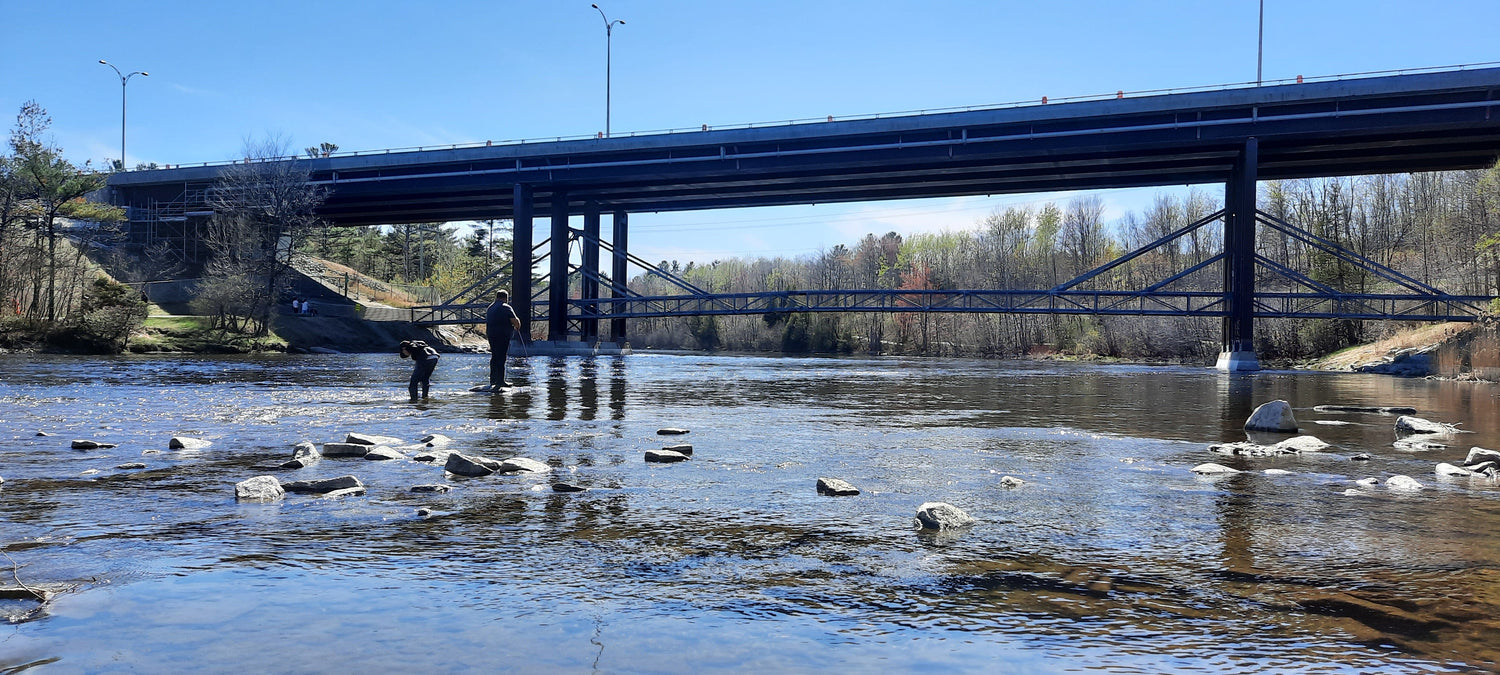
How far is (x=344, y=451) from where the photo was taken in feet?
31.4

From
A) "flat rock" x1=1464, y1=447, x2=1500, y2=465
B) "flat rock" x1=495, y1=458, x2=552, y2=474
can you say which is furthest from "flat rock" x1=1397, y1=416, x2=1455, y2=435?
"flat rock" x1=495, y1=458, x2=552, y2=474

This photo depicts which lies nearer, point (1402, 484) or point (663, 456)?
point (1402, 484)

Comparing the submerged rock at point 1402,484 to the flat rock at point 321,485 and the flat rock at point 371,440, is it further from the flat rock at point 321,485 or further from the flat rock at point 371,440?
the flat rock at point 371,440

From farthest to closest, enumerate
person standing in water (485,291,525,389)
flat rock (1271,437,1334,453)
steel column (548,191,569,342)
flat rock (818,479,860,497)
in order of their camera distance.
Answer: steel column (548,191,569,342), person standing in water (485,291,525,389), flat rock (1271,437,1334,453), flat rock (818,479,860,497)

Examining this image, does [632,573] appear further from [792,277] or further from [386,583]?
[792,277]

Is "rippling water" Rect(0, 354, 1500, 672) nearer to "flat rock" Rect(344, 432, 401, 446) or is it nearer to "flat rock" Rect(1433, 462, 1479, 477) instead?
"flat rock" Rect(1433, 462, 1479, 477)

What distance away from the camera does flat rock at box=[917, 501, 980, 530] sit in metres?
6.19

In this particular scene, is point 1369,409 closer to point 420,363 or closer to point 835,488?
point 835,488

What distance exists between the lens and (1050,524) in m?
6.43

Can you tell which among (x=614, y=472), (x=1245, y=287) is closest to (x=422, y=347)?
(x=614, y=472)

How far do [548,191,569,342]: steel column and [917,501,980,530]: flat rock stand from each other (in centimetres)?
5712

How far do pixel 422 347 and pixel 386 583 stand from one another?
14.4 metres

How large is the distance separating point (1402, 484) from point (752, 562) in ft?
19.8

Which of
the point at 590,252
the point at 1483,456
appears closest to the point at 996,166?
the point at 590,252
